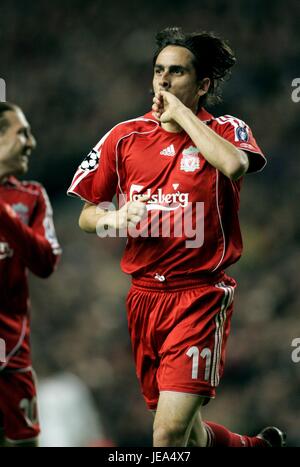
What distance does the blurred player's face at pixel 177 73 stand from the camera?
422 cm

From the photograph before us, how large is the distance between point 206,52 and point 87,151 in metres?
5.42

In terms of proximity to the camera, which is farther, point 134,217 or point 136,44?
point 136,44

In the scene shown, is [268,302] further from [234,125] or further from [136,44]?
[234,125]

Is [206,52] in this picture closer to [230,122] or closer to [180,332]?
[230,122]

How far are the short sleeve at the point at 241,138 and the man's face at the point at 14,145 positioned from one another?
1.12 m

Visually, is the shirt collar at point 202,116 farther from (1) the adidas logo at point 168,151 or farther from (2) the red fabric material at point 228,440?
(2) the red fabric material at point 228,440

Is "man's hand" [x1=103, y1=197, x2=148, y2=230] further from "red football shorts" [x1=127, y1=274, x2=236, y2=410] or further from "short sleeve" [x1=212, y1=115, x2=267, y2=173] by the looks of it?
"short sleeve" [x1=212, y1=115, x2=267, y2=173]

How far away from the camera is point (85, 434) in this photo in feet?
23.4

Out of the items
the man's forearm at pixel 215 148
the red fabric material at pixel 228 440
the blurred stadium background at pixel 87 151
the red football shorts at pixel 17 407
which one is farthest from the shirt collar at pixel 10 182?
the blurred stadium background at pixel 87 151

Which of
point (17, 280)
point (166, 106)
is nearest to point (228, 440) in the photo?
point (17, 280)

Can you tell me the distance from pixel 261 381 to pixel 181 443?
407 cm

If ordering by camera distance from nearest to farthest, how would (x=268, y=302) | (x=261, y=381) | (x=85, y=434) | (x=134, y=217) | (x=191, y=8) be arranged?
(x=134, y=217) → (x=85, y=434) → (x=261, y=381) → (x=268, y=302) → (x=191, y=8)

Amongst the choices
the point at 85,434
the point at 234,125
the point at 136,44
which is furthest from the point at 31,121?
the point at 234,125

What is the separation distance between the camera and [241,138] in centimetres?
418
